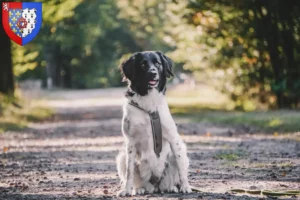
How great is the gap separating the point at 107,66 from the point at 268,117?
190ft

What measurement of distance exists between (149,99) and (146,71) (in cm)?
34

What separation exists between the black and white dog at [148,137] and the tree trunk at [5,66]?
21001 mm

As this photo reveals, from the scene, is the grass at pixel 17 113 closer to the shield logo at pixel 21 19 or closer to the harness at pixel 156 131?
the shield logo at pixel 21 19

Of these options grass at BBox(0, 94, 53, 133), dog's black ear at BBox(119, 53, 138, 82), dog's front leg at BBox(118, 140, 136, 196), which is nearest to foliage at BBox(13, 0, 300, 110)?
grass at BBox(0, 94, 53, 133)

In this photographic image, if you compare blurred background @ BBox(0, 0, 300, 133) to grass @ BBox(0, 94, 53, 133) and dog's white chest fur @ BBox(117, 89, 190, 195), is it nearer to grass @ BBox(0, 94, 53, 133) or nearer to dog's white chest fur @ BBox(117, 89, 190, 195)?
grass @ BBox(0, 94, 53, 133)

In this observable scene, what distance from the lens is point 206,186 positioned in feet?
30.8

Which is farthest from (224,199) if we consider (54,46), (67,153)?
(54,46)

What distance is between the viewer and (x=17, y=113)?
26938mm

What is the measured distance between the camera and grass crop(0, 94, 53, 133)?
23.1m

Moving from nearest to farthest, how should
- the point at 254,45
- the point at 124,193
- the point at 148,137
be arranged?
the point at 148,137, the point at 124,193, the point at 254,45

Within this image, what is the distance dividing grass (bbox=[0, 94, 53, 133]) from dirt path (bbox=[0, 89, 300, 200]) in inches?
33.5

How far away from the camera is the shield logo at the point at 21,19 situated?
1302 cm

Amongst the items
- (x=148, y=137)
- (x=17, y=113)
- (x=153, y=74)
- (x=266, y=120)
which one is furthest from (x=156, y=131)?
(x=17, y=113)

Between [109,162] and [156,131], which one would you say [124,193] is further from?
[109,162]
